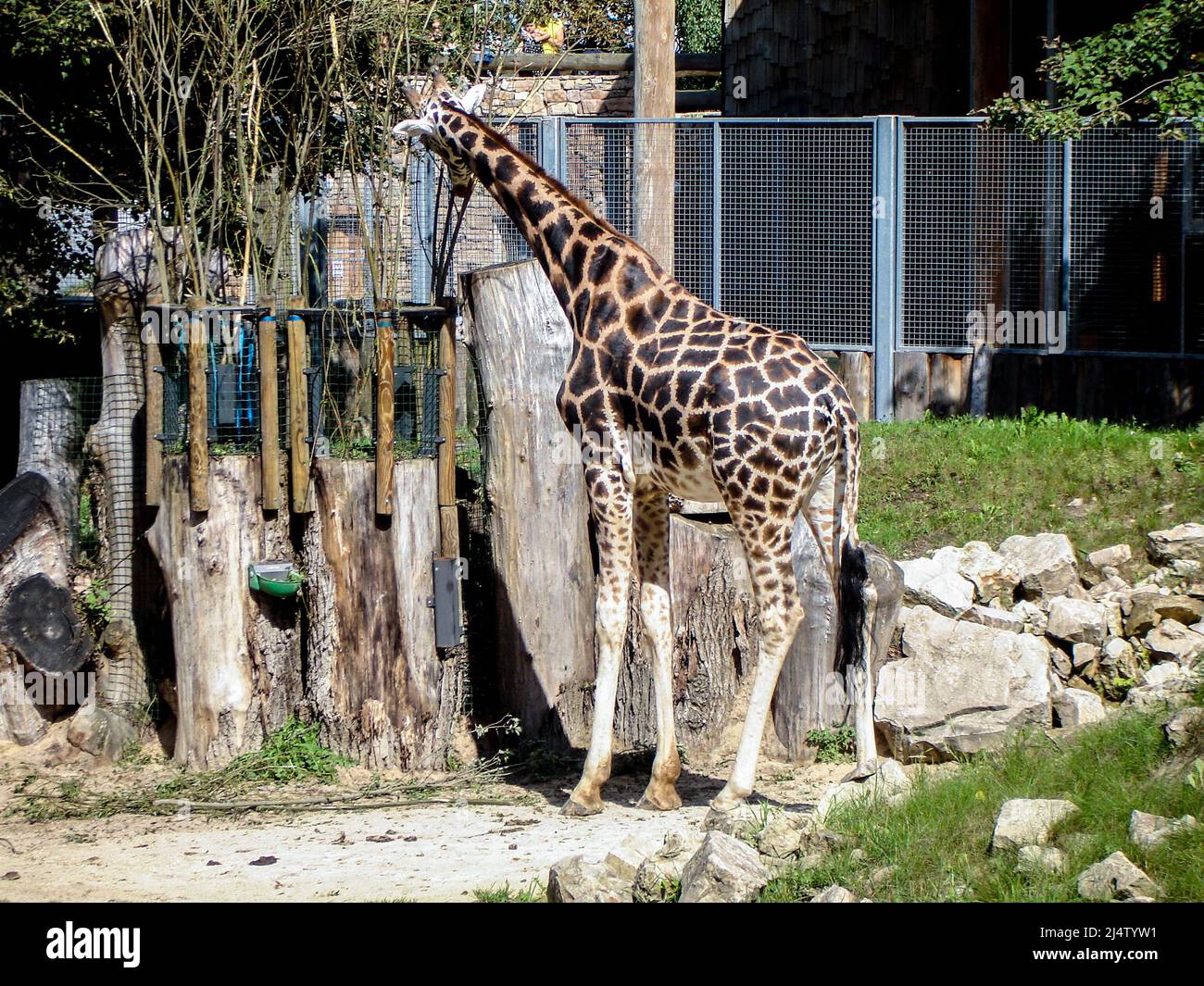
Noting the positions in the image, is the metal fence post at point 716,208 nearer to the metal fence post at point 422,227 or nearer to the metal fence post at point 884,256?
the metal fence post at point 884,256

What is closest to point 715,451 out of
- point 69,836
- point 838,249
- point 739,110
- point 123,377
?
point 69,836

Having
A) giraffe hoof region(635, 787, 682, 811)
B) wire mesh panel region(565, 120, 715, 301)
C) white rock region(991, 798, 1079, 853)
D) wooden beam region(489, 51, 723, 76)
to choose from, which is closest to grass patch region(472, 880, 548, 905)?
giraffe hoof region(635, 787, 682, 811)

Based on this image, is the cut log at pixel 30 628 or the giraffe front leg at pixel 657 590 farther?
the cut log at pixel 30 628

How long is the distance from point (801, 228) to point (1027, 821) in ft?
30.9

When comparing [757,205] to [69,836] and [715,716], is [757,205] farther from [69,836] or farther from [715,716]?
[69,836]

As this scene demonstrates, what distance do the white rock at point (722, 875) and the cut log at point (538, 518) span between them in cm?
304

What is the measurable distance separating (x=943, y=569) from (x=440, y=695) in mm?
3213

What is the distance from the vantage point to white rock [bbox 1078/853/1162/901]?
474 centimetres

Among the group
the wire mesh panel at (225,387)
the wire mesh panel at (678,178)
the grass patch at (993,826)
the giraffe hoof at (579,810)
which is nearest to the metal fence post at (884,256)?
the wire mesh panel at (678,178)

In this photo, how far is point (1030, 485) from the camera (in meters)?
10.5

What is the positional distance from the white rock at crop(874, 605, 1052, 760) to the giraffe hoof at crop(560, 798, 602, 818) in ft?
5.44

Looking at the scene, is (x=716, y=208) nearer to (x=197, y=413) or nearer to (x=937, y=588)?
(x=937, y=588)

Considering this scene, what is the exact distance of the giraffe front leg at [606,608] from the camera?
7254 mm

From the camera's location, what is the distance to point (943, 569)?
29.7 feet
